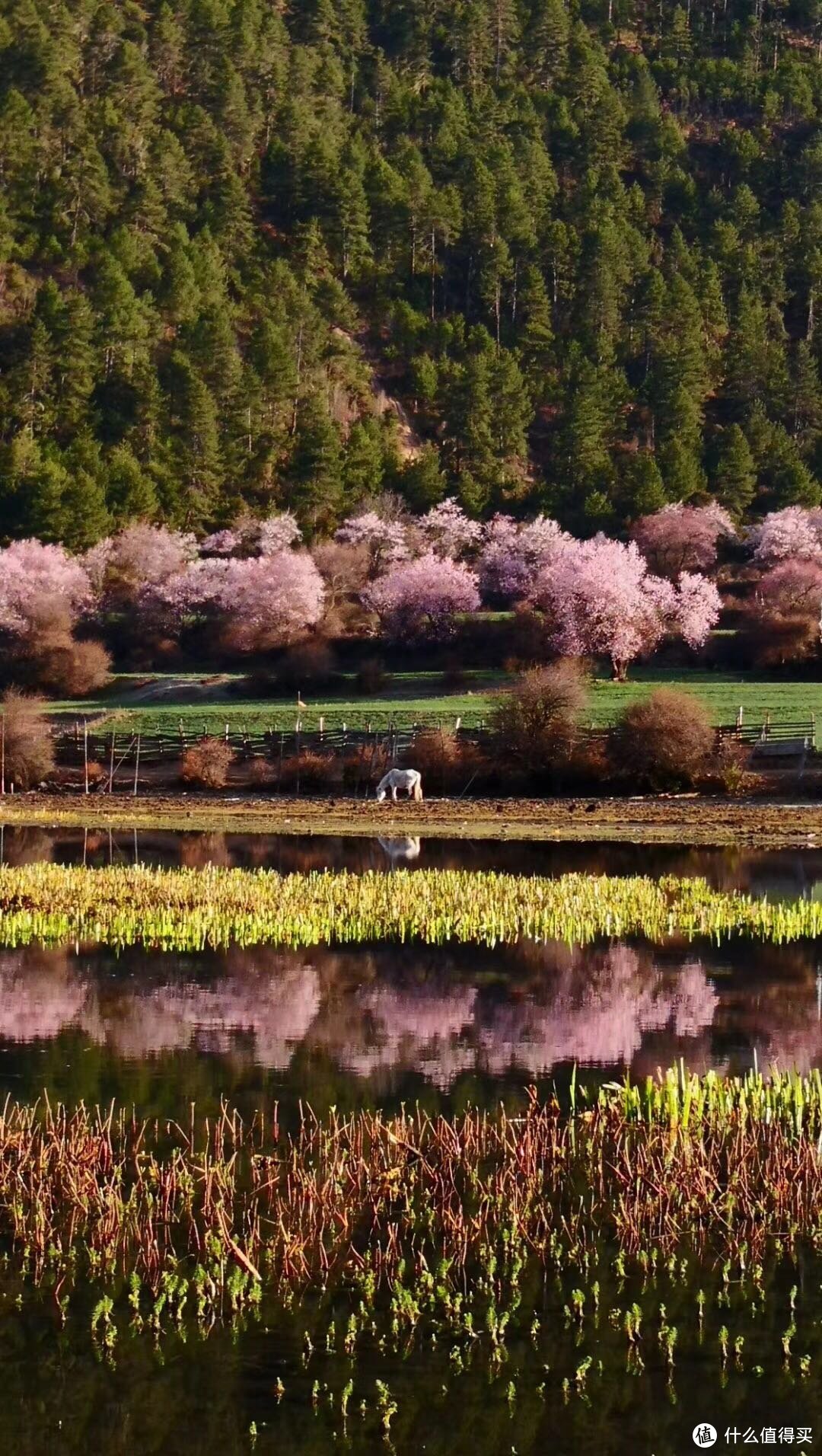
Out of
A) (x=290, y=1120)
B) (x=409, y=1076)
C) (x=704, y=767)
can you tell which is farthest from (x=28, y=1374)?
Result: (x=704, y=767)

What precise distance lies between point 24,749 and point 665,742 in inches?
1113

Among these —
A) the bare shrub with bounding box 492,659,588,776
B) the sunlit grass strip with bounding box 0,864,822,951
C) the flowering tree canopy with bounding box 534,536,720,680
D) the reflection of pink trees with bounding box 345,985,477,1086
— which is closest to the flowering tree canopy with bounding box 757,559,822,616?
the flowering tree canopy with bounding box 534,536,720,680

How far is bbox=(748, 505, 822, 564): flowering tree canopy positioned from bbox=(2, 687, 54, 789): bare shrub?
189ft

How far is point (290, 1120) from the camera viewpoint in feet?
Answer: 60.5

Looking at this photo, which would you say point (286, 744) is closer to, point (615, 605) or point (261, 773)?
point (261, 773)

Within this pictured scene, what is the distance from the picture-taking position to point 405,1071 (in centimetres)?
2145

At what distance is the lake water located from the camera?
38.0ft

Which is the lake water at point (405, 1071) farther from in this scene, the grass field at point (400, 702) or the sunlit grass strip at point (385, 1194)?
the grass field at point (400, 702)

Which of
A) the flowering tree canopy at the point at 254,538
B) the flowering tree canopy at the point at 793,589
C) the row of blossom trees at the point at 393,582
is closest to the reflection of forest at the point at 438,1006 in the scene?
the row of blossom trees at the point at 393,582

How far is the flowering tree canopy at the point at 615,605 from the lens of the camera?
96188 millimetres

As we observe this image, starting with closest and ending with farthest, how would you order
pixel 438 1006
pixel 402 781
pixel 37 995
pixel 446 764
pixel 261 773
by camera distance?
pixel 438 1006
pixel 37 995
pixel 402 781
pixel 446 764
pixel 261 773

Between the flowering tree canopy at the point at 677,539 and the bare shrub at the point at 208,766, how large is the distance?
5095cm

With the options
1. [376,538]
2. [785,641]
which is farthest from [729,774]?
[376,538]

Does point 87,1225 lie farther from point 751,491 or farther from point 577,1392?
point 751,491
